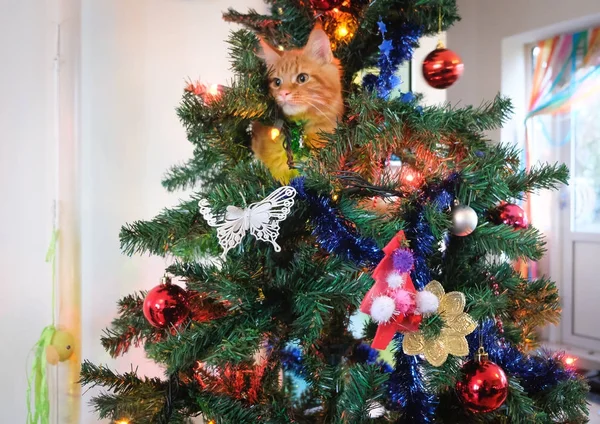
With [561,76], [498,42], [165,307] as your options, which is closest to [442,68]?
[165,307]

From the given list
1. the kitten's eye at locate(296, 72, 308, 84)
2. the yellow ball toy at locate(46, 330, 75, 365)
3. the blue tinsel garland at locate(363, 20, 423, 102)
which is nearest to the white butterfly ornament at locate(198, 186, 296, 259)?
the kitten's eye at locate(296, 72, 308, 84)

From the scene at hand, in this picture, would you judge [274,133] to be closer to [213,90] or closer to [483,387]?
[213,90]

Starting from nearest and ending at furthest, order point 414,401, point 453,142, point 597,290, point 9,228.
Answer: point 414,401, point 453,142, point 9,228, point 597,290

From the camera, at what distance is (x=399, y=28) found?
29.9 inches

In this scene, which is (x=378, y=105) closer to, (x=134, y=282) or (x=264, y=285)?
(x=264, y=285)

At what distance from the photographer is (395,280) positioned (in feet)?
1.44

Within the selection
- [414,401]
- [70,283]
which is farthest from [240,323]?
[70,283]

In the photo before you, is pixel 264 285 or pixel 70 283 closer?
pixel 264 285

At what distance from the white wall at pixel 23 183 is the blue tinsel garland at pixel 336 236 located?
0.58m

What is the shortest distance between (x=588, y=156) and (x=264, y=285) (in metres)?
1.76

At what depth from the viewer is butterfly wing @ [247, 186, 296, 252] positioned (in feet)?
1.59

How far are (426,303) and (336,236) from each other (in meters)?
0.13

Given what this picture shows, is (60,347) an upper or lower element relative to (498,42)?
lower

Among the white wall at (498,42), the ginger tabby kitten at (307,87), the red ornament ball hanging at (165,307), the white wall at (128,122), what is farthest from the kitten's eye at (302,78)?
the white wall at (498,42)
